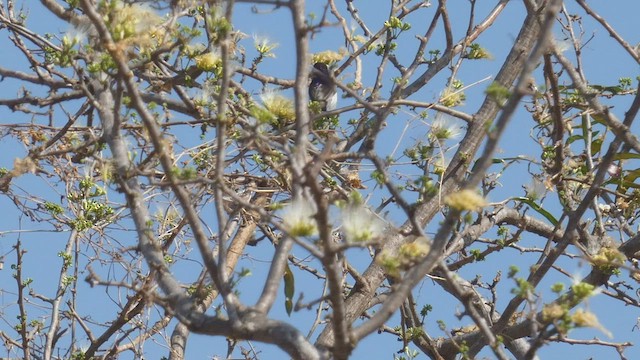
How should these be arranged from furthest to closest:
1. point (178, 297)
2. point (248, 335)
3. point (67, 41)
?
point (67, 41) < point (178, 297) < point (248, 335)

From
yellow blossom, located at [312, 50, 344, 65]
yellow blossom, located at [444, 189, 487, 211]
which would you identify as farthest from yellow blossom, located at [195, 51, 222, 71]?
yellow blossom, located at [444, 189, 487, 211]

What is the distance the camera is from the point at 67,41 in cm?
Result: 278

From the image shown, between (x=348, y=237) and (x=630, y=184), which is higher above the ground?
(x=630, y=184)

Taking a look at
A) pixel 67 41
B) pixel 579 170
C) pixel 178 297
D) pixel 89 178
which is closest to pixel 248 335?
pixel 178 297

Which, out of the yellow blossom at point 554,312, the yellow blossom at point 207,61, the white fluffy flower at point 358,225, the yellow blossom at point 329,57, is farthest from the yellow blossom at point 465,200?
the yellow blossom at point 329,57

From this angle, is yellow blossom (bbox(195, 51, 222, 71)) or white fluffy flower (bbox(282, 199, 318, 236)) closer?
white fluffy flower (bbox(282, 199, 318, 236))

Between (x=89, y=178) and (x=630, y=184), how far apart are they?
6.72ft

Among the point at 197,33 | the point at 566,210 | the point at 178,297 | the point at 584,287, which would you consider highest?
the point at 197,33

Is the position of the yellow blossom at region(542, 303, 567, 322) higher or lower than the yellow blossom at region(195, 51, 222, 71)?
lower

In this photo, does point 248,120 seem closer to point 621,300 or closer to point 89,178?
point 89,178

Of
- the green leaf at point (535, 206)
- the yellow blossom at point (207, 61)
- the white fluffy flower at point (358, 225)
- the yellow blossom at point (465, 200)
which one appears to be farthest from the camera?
the green leaf at point (535, 206)

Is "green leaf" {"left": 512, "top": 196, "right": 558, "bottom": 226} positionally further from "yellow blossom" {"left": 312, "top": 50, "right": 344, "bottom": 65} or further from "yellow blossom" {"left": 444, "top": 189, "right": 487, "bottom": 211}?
"yellow blossom" {"left": 444, "top": 189, "right": 487, "bottom": 211}

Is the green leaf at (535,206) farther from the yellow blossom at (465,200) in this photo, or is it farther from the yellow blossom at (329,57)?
the yellow blossom at (465,200)

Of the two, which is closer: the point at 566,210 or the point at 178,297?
the point at 178,297
